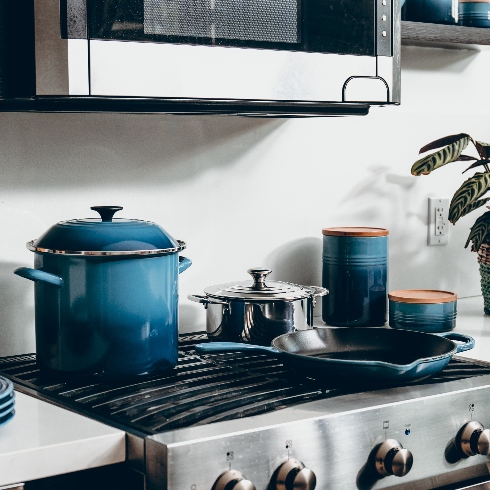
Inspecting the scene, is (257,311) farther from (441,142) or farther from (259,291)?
(441,142)

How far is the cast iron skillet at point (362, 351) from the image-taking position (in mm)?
1352

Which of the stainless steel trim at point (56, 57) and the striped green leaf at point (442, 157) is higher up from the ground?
the stainless steel trim at point (56, 57)

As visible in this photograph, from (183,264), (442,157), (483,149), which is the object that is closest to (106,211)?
(183,264)

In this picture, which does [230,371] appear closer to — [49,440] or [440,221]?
[49,440]

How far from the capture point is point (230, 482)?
113 cm

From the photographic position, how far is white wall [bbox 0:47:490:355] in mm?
1666

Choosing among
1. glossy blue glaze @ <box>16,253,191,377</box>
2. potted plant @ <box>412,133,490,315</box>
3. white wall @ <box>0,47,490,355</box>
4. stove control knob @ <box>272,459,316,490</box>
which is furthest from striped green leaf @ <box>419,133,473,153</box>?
stove control knob @ <box>272,459,316,490</box>

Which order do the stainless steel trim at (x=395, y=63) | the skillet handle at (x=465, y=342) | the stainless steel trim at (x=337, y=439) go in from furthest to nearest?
the stainless steel trim at (x=395, y=63), the skillet handle at (x=465, y=342), the stainless steel trim at (x=337, y=439)

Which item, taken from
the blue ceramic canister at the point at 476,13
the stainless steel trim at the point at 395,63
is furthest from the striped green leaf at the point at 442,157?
the stainless steel trim at the point at 395,63

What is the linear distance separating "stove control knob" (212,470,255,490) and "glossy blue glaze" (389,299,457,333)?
79 cm

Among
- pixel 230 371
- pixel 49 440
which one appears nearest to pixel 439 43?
pixel 230 371

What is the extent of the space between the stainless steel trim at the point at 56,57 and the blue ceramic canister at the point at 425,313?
842 mm

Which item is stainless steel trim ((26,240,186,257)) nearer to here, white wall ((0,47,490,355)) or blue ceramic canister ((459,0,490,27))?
white wall ((0,47,490,355))

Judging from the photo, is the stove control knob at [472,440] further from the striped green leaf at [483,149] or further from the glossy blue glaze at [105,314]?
the striped green leaf at [483,149]
